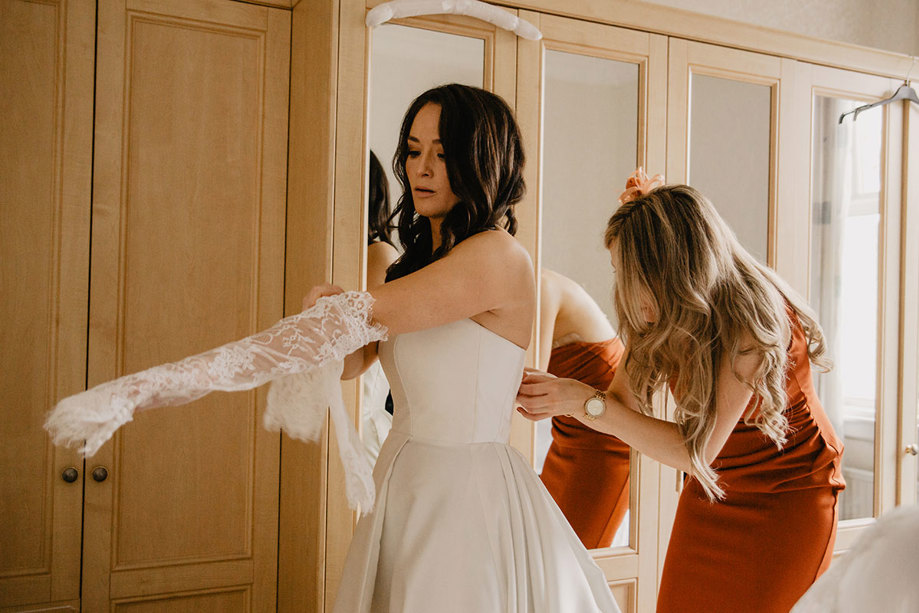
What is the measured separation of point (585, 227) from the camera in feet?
6.73

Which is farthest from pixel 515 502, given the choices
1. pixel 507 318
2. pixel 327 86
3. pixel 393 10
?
pixel 393 10

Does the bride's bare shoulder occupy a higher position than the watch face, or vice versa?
the bride's bare shoulder

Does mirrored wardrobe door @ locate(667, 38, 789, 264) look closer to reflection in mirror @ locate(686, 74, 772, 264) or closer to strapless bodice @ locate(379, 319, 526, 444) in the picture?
reflection in mirror @ locate(686, 74, 772, 264)


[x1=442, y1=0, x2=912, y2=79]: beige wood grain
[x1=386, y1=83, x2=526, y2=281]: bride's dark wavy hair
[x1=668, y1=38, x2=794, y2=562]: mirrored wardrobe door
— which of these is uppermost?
[x1=442, y1=0, x2=912, y2=79]: beige wood grain

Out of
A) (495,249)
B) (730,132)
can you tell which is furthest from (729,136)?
(495,249)

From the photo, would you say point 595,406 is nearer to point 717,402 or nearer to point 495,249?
point 717,402

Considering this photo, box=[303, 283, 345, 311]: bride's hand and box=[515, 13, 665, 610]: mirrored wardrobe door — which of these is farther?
box=[515, 13, 665, 610]: mirrored wardrobe door

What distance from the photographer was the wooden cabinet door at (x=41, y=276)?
5.85 feet

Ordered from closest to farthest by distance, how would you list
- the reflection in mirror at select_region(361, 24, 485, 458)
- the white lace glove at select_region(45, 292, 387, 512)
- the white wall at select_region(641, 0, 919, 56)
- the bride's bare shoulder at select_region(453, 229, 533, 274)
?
the white lace glove at select_region(45, 292, 387, 512), the bride's bare shoulder at select_region(453, 229, 533, 274), the reflection in mirror at select_region(361, 24, 485, 458), the white wall at select_region(641, 0, 919, 56)

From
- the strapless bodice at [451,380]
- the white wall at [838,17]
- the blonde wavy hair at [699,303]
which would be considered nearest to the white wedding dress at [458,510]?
the strapless bodice at [451,380]

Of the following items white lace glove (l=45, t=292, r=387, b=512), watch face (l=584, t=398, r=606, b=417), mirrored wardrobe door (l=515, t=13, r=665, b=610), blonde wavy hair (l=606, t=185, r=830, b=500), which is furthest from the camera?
mirrored wardrobe door (l=515, t=13, r=665, b=610)

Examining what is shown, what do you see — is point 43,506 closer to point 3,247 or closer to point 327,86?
point 3,247

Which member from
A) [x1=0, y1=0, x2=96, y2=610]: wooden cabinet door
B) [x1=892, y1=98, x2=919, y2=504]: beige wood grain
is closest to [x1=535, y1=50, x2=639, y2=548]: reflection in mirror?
[x1=892, y1=98, x2=919, y2=504]: beige wood grain

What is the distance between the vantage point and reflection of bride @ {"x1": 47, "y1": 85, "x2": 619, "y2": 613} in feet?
4.22
